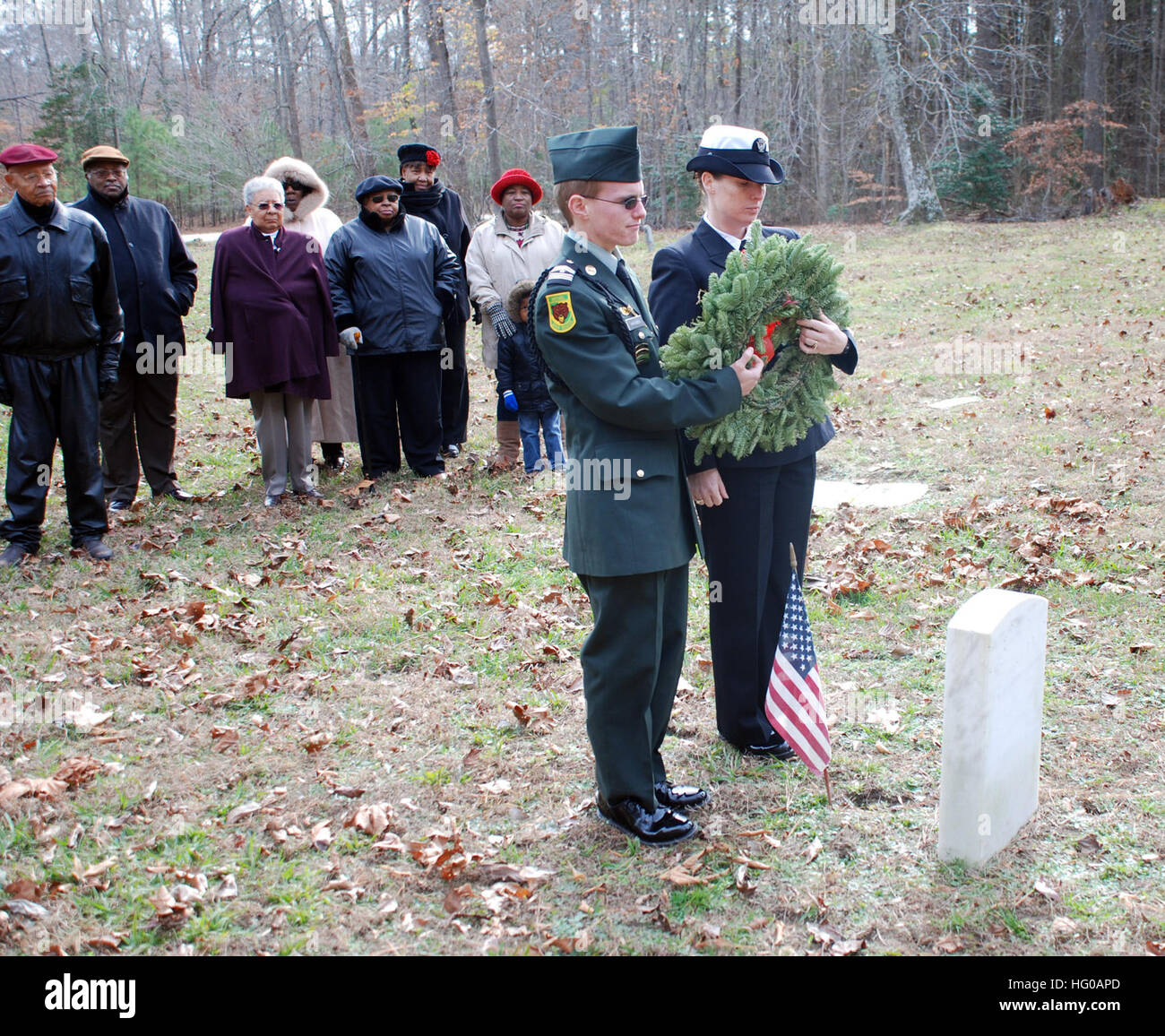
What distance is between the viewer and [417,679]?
16.5 feet

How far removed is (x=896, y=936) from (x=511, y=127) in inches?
1187

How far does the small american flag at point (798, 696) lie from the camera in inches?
147

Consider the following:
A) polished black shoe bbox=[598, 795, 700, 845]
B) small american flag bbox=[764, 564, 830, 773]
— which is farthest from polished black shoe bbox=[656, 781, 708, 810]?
small american flag bbox=[764, 564, 830, 773]

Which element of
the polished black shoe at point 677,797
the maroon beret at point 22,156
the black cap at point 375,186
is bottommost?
the polished black shoe at point 677,797

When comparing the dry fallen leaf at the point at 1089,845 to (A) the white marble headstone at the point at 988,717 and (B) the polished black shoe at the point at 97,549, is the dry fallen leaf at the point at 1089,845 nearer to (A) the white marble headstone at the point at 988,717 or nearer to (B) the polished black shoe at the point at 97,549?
(A) the white marble headstone at the point at 988,717

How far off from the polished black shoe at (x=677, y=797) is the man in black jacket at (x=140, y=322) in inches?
216

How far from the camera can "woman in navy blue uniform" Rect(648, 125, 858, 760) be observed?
364 cm

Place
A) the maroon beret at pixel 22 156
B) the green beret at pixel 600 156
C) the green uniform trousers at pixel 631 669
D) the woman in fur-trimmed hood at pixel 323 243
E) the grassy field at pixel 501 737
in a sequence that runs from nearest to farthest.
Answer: the green beret at pixel 600 156, the grassy field at pixel 501 737, the green uniform trousers at pixel 631 669, the maroon beret at pixel 22 156, the woman in fur-trimmed hood at pixel 323 243

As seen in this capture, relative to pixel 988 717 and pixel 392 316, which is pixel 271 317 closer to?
pixel 392 316

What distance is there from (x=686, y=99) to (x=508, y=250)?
89.3ft

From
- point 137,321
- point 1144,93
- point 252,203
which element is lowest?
point 137,321

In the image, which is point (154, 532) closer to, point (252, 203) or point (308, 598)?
point (308, 598)


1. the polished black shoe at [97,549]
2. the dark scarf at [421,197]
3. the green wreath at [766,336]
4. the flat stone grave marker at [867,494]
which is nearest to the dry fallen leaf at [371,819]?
the green wreath at [766,336]
